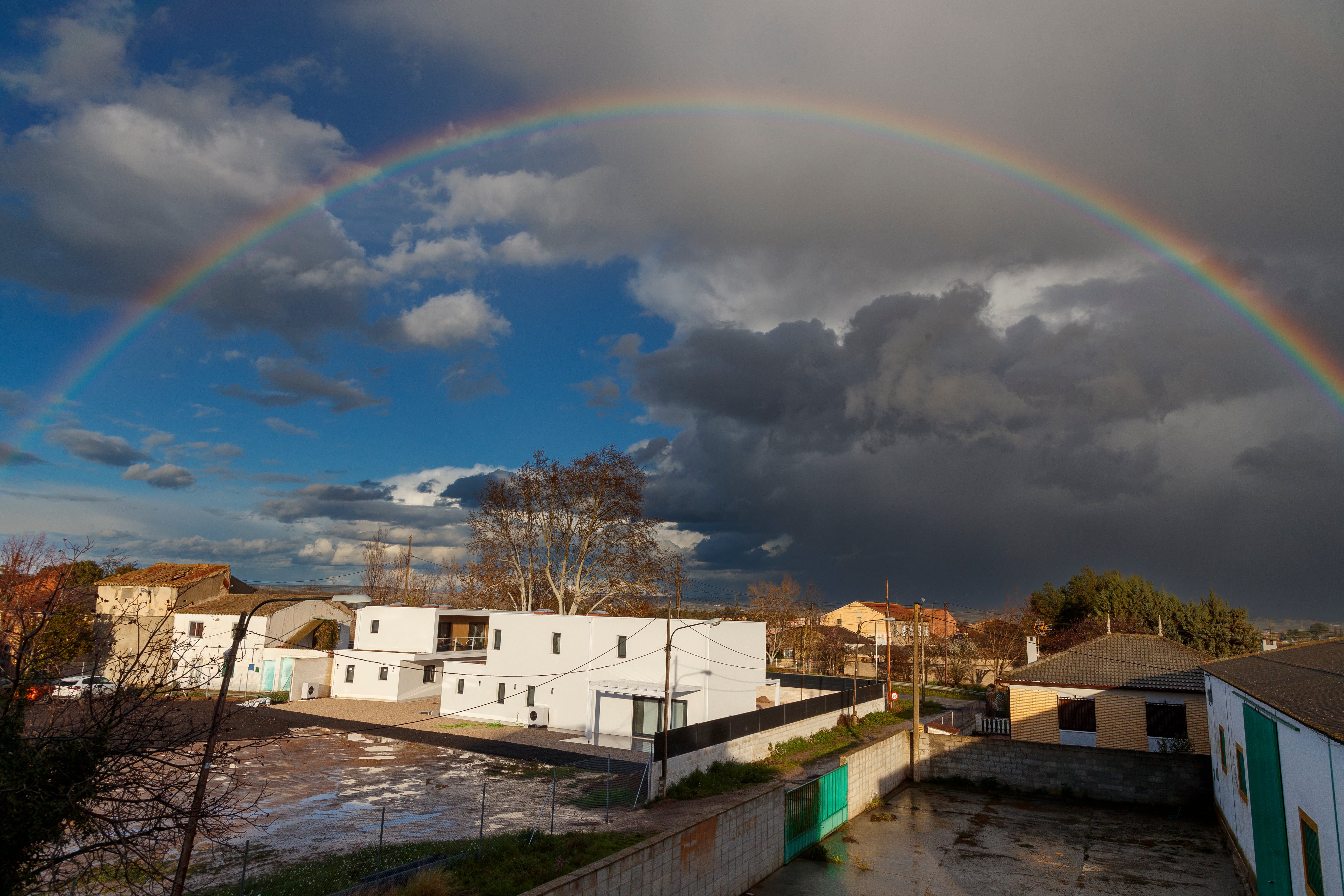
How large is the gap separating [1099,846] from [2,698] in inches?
856

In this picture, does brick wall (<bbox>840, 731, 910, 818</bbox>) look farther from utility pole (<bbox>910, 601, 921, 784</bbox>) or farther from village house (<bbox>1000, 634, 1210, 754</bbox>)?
village house (<bbox>1000, 634, 1210, 754</bbox>)

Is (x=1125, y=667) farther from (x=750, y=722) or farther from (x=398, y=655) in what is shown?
(x=398, y=655)

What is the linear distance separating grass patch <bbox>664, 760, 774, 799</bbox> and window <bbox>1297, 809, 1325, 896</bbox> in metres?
14.8

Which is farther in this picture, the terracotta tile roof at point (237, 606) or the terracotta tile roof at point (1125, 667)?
the terracotta tile roof at point (237, 606)

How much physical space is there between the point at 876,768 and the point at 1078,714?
12.7 m

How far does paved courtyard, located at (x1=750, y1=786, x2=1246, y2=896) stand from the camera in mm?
15156

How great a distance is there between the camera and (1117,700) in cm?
2905

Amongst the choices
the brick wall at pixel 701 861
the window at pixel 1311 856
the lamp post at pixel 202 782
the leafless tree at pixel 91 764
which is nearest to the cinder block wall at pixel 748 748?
the brick wall at pixel 701 861

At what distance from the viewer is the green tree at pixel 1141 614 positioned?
158 feet

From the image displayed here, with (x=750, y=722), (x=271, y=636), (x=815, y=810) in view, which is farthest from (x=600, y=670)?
(x=271, y=636)

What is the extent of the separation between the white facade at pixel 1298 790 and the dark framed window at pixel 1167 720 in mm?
11590

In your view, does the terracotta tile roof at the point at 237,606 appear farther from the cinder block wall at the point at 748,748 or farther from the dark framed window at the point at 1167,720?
the dark framed window at the point at 1167,720

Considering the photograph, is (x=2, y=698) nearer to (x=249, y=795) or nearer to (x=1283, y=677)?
(x=249, y=795)

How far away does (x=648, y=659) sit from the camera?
3331cm
